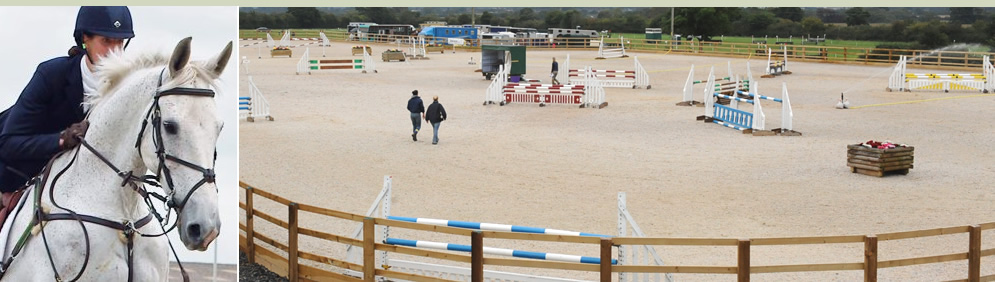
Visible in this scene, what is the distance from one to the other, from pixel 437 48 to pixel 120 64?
208ft

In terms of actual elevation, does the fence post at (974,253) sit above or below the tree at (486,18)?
below

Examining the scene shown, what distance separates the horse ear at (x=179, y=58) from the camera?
3266 mm

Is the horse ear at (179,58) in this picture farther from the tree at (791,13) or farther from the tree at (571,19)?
the tree at (571,19)

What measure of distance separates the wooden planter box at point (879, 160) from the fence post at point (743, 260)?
374 inches

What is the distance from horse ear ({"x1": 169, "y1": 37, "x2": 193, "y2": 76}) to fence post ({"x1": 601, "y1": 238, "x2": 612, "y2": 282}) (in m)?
4.38

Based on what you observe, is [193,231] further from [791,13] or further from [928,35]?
[791,13]

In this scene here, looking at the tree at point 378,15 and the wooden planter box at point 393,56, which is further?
the tree at point 378,15

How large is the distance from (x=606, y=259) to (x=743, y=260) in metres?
1.00

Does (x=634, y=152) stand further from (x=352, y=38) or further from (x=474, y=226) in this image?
(x=352, y=38)

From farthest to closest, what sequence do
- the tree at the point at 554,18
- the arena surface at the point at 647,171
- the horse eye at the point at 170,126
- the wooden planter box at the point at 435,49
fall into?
the tree at the point at 554,18, the wooden planter box at the point at 435,49, the arena surface at the point at 647,171, the horse eye at the point at 170,126

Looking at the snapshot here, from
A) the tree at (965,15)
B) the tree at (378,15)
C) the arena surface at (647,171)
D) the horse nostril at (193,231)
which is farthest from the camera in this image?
the tree at (378,15)

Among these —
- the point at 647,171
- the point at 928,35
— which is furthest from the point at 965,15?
the point at 647,171

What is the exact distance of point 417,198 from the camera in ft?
47.3

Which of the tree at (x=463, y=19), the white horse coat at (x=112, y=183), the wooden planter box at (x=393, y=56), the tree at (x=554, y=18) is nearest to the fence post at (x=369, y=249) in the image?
the white horse coat at (x=112, y=183)
